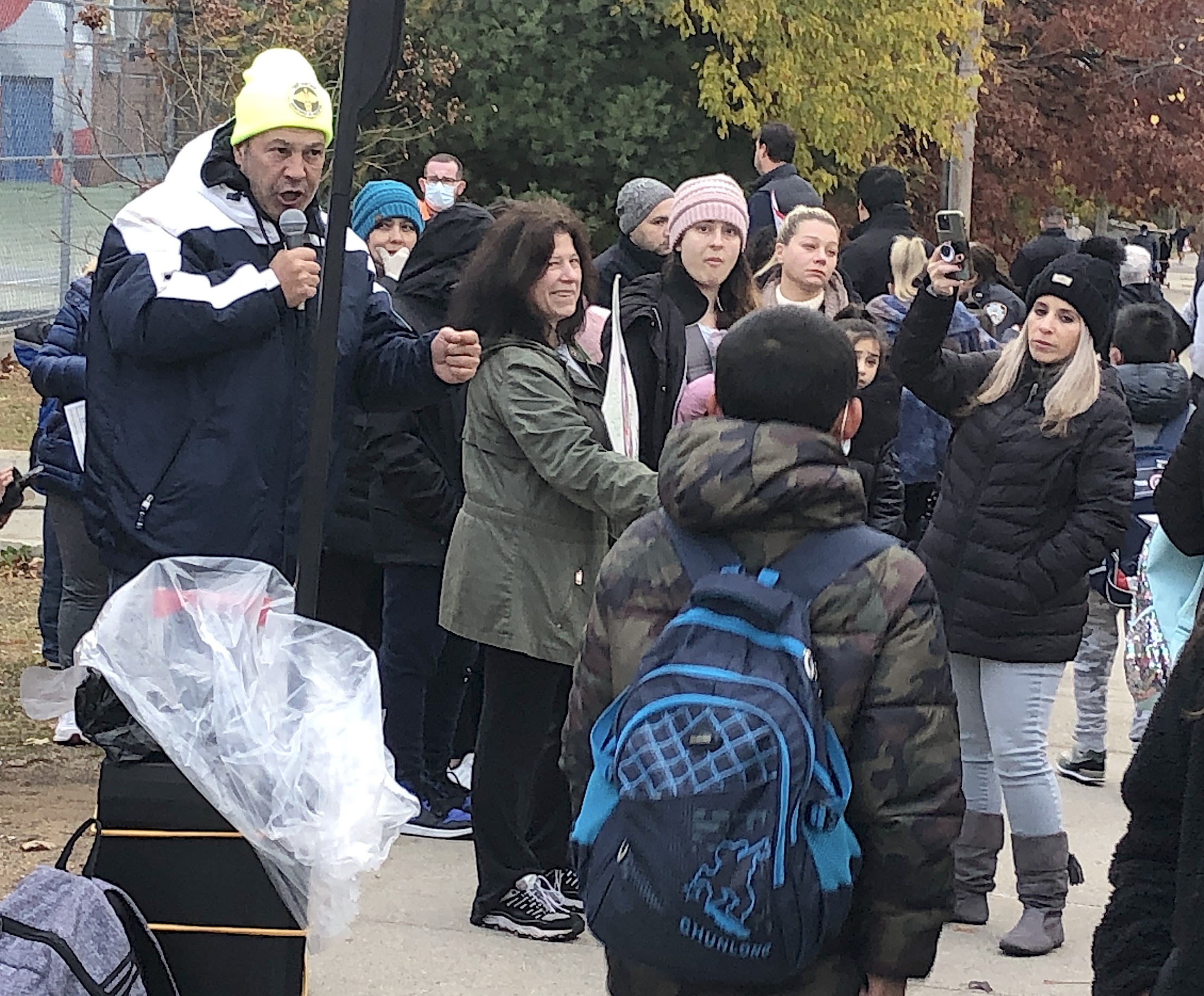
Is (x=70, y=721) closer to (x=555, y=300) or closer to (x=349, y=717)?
(x=555, y=300)

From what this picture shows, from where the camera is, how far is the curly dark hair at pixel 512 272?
195 inches

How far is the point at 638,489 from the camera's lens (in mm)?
4707

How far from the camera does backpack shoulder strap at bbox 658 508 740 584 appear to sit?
2.90 metres

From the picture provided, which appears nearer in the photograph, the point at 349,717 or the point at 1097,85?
the point at 349,717

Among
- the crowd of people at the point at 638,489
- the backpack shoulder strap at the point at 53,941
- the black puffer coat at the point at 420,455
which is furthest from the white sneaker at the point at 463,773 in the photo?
the backpack shoulder strap at the point at 53,941

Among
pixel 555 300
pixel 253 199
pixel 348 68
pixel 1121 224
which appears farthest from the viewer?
pixel 1121 224

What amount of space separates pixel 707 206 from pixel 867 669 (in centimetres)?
319

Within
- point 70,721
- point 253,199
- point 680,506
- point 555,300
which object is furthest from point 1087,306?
point 70,721

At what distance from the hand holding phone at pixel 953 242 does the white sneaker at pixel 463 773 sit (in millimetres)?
2371

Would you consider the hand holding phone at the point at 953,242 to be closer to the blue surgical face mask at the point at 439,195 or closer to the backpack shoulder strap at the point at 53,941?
the backpack shoulder strap at the point at 53,941

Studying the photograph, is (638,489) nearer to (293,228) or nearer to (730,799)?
(293,228)

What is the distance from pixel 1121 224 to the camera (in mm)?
55594

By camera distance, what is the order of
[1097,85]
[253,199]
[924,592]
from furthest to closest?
[1097,85] → [253,199] → [924,592]

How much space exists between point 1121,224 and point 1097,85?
32.0 m
